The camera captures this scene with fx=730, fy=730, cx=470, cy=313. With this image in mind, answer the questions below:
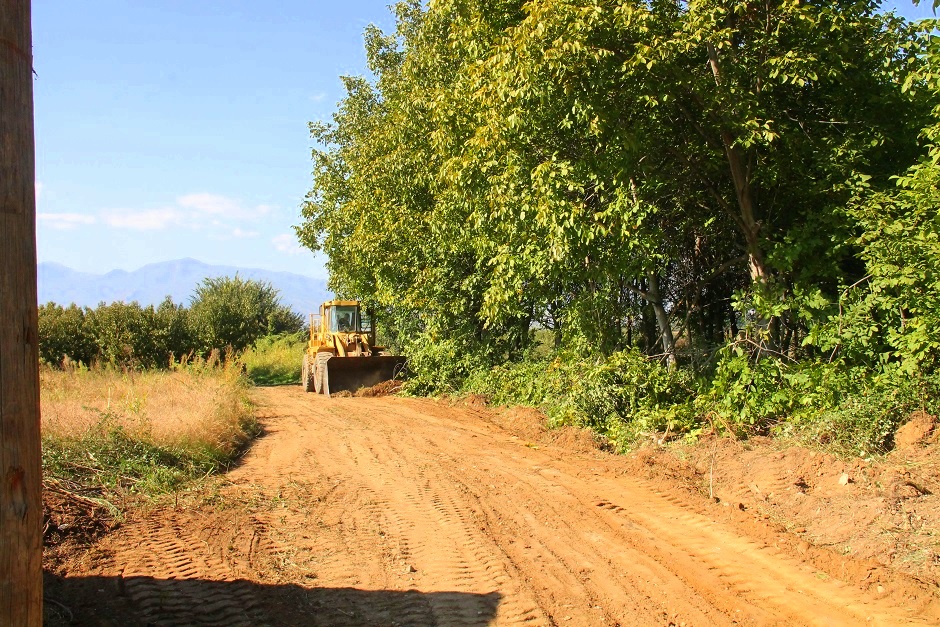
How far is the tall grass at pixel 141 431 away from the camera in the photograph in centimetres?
771

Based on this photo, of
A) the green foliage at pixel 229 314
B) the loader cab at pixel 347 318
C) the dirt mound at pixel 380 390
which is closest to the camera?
the dirt mound at pixel 380 390

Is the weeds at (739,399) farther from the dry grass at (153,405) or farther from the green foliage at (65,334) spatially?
the green foliage at (65,334)

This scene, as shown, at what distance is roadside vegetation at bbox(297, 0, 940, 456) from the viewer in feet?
28.9

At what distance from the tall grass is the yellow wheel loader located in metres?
6.53

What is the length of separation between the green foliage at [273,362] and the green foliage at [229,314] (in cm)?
66

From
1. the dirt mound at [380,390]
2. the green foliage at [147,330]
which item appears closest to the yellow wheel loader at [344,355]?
the dirt mound at [380,390]

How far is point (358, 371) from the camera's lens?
20.4 m

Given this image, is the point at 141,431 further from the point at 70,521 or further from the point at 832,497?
the point at 832,497

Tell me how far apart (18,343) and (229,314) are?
3400 cm

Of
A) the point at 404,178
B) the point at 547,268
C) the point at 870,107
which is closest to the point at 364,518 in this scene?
the point at 547,268

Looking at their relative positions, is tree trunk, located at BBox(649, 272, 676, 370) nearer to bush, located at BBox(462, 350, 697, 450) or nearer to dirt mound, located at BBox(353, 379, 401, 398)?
bush, located at BBox(462, 350, 697, 450)

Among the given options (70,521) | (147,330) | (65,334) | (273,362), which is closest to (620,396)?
(70,521)

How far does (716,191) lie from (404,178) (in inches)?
341

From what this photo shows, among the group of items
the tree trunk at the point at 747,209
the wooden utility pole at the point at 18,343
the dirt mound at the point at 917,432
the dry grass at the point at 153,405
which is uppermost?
the tree trunk at the point at 747,209
